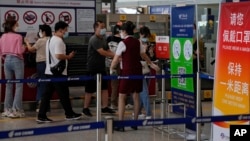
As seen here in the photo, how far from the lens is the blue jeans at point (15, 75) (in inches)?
303

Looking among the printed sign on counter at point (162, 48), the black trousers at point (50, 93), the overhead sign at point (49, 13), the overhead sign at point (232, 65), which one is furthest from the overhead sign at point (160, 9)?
the overhead sign at point (232, 65)

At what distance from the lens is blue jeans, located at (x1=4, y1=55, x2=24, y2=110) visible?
303 inches

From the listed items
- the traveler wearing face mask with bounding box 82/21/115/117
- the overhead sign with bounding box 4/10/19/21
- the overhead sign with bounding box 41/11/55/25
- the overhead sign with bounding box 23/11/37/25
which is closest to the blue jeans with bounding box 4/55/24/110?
the traveler wearing face mask with bounding box 82/21/115/117

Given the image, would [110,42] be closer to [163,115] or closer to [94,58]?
[94,58]

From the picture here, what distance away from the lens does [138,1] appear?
59.4 feet

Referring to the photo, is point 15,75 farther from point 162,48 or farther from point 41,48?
point 162,48

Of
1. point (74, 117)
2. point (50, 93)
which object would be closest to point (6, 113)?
point (50, 93)

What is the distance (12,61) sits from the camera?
25.2ft

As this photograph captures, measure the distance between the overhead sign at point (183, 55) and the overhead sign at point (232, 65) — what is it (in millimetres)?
936

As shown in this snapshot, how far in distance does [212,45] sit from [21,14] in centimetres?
603

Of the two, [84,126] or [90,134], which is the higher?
[84,126]

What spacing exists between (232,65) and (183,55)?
1.43 m

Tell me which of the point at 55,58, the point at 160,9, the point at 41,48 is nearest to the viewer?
the point at 55,58

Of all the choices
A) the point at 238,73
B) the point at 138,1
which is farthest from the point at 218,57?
the point at 138,1
